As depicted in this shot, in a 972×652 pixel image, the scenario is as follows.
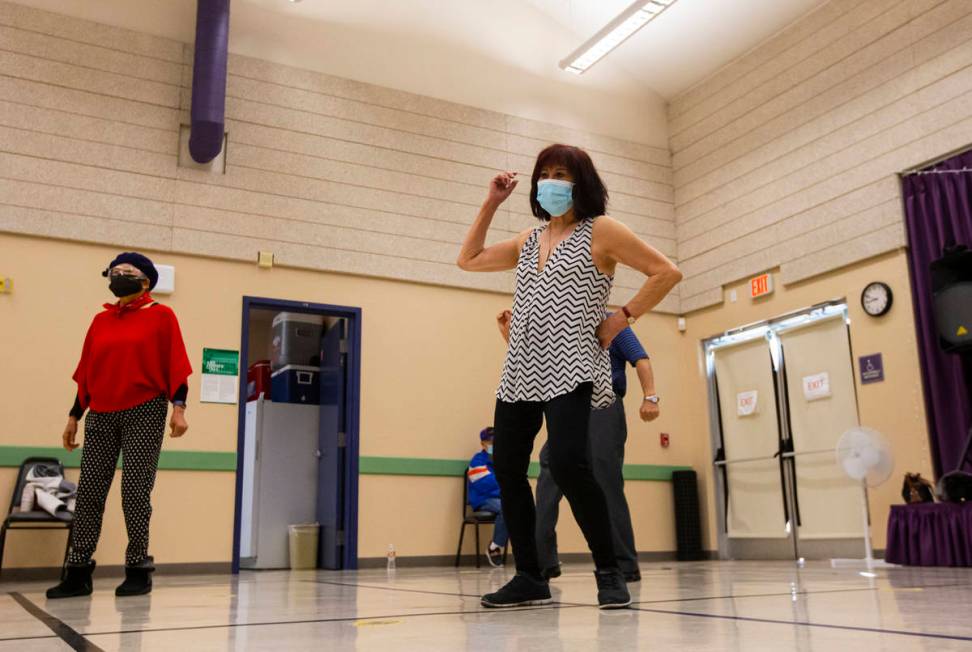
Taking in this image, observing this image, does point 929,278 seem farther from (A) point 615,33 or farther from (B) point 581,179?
(B) point 581,179

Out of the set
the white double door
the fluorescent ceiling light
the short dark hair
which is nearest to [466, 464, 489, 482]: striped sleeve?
the white double door

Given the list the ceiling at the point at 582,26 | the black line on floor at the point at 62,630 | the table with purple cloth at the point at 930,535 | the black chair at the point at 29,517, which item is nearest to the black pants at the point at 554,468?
the black line on floor at the point at 62,630

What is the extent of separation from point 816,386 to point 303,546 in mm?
4305

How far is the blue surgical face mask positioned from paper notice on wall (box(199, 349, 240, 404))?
4399 millimetres

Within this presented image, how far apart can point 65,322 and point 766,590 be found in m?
4.94

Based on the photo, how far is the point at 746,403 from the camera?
7.71 metres

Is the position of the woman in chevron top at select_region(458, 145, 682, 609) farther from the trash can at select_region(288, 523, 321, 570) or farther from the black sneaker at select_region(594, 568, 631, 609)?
the trash can at select_region(288, 523, 321, 570)

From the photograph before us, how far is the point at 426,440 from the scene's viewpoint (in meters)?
6.99

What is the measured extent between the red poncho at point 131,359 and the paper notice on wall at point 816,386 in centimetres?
525

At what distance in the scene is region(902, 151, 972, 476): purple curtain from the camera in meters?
5.77

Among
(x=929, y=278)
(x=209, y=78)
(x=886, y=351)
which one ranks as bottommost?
(x=886, y=351)


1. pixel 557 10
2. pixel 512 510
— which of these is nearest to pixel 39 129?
pixel 557 10

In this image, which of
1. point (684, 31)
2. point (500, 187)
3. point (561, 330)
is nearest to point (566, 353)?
point (561, 330)

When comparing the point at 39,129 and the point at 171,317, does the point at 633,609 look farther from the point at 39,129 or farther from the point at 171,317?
the point at 39,129
